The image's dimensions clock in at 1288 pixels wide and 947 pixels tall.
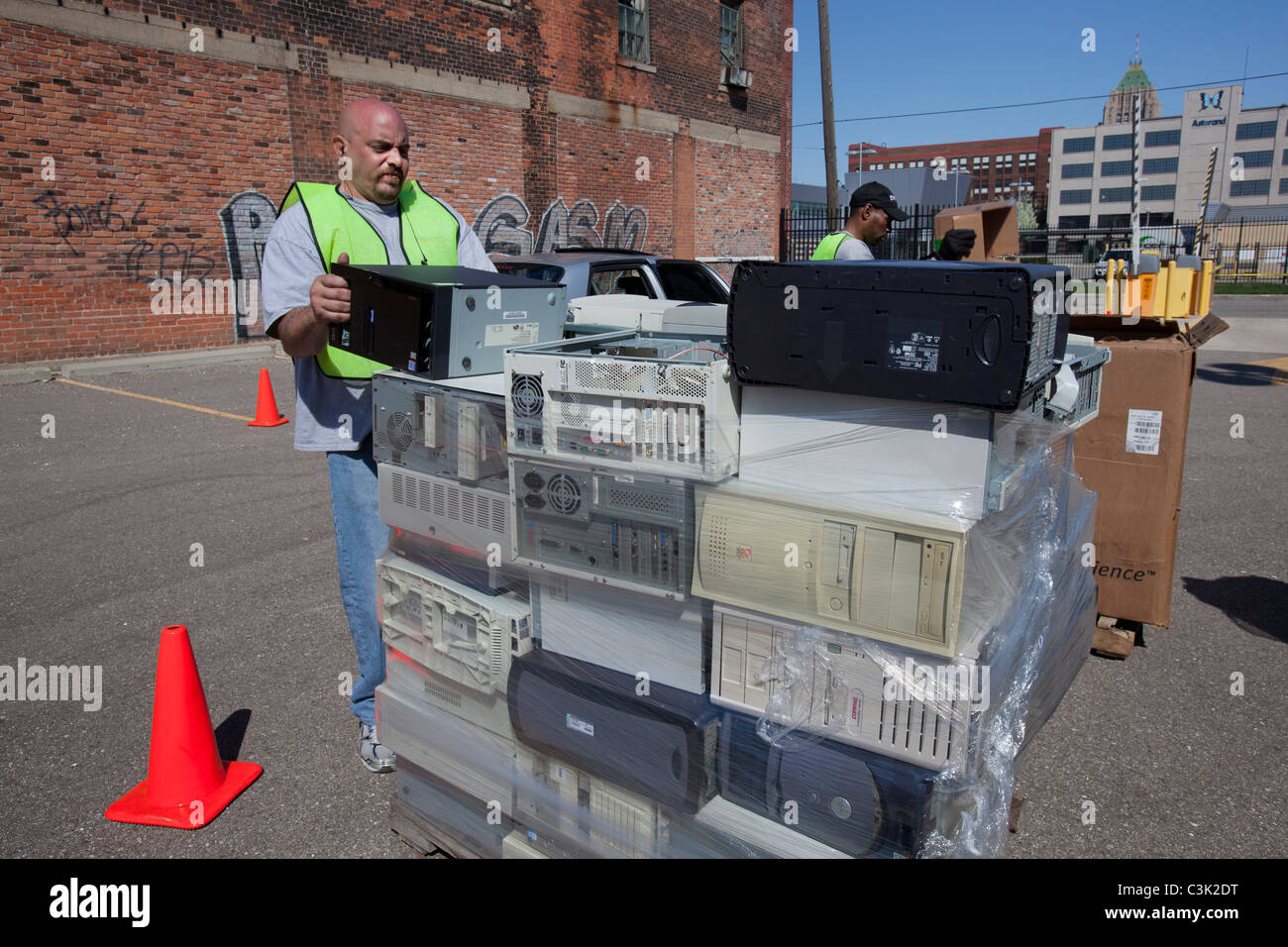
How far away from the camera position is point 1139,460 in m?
3.97

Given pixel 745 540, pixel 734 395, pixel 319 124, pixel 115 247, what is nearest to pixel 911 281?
pixel 734 395

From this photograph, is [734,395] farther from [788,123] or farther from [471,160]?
[788,123]

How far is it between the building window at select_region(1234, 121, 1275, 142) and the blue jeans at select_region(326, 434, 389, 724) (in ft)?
306

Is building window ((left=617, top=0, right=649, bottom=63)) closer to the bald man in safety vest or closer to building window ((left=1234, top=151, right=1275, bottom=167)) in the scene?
the bald man in safety vest

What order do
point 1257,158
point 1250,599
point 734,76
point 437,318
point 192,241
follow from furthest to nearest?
point 1257,158, point 734,76, point 192,241, point 1250,599, point 437,318

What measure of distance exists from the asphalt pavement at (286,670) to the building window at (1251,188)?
283 ft

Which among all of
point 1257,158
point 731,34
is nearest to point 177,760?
point 731,34

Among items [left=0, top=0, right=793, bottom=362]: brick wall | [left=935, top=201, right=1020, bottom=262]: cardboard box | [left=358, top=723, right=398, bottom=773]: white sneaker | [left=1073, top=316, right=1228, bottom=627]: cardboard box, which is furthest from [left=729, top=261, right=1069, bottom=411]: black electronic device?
[left=0, top=0, right=793, bottom=362]: brick wall

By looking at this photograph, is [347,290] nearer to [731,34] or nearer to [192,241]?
[192,241]

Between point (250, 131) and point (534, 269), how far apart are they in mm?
7672

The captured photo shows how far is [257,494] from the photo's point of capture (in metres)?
6.38

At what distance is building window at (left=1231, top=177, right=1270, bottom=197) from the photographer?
244 ft

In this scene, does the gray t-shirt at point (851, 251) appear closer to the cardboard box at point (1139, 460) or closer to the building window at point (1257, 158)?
the cardboard box at point (1139, 460)

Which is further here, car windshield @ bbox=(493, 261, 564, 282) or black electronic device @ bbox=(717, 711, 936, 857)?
car windshield @ bbox=(493, 261, 564, 282)
